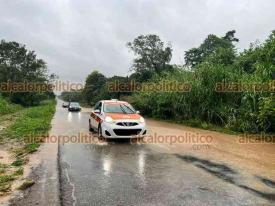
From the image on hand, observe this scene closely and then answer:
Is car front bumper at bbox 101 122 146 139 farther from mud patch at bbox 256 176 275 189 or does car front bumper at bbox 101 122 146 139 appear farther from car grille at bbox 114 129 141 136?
mud patch at bbox 256 176 275 189

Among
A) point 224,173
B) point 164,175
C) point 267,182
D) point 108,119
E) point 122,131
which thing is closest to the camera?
point 267,182

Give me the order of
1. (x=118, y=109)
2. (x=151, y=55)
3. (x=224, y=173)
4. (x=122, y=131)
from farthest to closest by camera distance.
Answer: (x=151, y=55) < (x=118, y=109) < (x=122, y=131) < (x=224, y=173)

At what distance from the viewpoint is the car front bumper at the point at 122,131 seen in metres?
13.1

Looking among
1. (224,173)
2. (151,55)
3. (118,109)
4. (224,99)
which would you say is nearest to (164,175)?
(224,173)

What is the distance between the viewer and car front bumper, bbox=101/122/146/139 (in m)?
13.1

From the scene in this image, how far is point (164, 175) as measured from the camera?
8000mm

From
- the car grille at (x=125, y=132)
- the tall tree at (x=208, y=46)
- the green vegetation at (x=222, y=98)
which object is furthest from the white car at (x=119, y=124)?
the tall tree at (x=208, y=46)

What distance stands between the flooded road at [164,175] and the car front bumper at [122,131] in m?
0.56

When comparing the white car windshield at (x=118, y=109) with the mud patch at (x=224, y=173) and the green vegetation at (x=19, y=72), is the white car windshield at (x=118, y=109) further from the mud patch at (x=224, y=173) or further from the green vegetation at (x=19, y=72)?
the green vegetation at (x=19, y=72)

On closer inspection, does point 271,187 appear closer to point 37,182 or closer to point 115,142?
point 37,182

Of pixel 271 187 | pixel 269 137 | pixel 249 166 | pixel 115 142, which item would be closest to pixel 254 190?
pixel 271 187

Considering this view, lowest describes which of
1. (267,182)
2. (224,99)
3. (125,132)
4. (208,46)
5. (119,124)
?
(267,182)

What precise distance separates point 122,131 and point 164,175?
5.28 meters

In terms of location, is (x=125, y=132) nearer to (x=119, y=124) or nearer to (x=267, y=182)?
(x=119, y=124)
